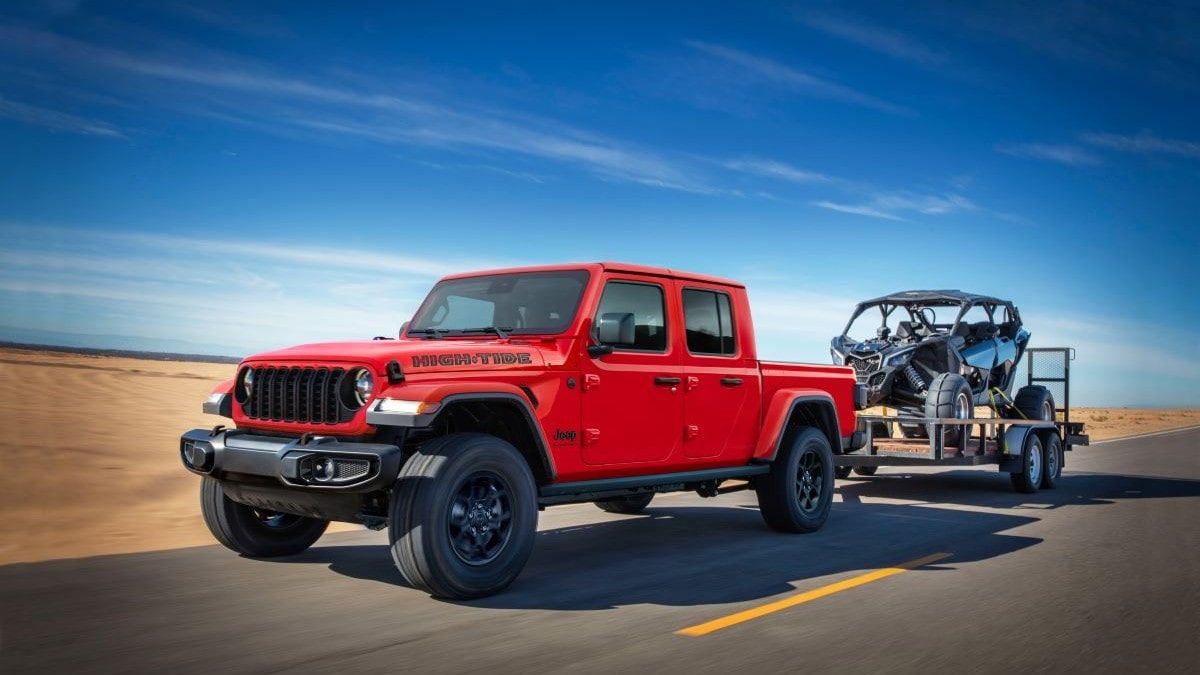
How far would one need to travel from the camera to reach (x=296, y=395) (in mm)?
6273

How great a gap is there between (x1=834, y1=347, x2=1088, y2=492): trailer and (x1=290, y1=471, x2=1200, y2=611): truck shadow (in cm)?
55

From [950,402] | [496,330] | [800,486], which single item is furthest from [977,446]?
[496,330]

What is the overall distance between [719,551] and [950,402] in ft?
17.7

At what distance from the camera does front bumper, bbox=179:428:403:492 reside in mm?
5664

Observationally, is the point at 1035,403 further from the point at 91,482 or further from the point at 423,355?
the point at 91,482

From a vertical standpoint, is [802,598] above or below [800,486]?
below

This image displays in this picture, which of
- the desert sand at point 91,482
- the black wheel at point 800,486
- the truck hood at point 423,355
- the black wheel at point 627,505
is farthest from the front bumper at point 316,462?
the black wheel at point 627,505

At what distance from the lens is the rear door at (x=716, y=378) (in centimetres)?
786

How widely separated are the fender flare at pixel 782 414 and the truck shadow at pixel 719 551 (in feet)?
2.65

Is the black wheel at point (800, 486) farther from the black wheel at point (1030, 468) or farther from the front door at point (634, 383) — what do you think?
the black wheel at point (1030, 468)

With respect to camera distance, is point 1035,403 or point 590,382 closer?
point 590,382

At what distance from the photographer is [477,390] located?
6.06m

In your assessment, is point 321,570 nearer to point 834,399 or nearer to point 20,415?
point 834,399

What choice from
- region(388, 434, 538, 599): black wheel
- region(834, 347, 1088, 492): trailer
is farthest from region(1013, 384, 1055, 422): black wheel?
region(388, 434, 538, 599): black wheel
